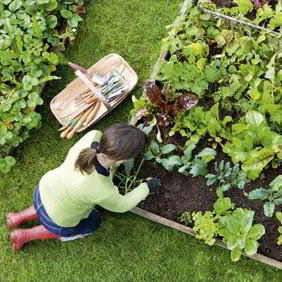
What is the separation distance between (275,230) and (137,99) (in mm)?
1344

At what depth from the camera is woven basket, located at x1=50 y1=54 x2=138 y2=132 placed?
4.57m

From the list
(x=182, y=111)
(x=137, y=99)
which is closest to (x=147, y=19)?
(x=137, y=99)

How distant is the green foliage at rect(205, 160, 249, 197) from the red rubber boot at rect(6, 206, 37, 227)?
120 centimetres

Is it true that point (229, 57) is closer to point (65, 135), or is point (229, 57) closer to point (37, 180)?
point (65, 135)

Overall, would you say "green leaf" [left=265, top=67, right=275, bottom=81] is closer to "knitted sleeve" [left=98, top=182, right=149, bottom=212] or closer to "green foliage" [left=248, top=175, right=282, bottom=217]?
"green foliage" [left=248, top=175, right=282, bottom=217]

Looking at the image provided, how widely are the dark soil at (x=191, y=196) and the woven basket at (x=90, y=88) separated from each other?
0.53m

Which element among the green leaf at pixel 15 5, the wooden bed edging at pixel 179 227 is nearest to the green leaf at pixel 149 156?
the wooden bed edging at pixel 179 227

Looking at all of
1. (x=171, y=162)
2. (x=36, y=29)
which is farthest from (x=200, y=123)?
(x=36, y=29)

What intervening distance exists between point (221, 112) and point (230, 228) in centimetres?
84

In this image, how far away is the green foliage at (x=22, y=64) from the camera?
4426 mm

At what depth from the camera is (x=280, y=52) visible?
421 centimetres

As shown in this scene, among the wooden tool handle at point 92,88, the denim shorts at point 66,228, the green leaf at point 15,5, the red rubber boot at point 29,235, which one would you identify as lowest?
the red rubber boot at point 29,235

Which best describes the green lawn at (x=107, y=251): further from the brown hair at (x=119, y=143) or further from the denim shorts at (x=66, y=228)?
the brown hair at (x=119, y=143)

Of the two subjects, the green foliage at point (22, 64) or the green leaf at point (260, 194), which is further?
the green foliage at point (22, 64)
